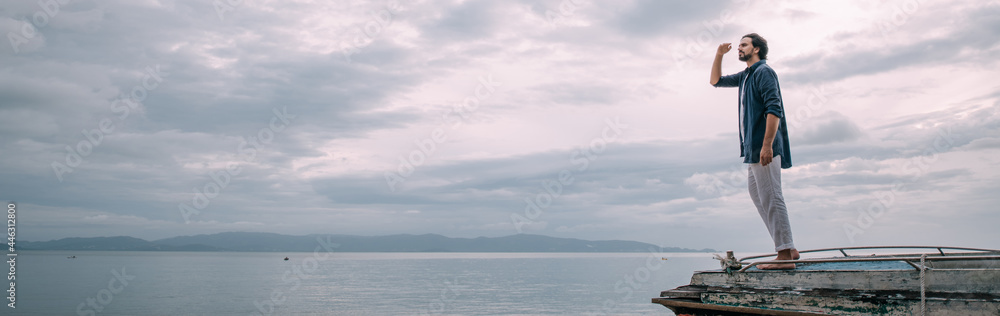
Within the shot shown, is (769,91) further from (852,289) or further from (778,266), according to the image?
(852,289)

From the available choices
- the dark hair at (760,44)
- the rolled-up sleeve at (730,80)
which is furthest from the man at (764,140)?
the rolled-up sleeve at (730,80)

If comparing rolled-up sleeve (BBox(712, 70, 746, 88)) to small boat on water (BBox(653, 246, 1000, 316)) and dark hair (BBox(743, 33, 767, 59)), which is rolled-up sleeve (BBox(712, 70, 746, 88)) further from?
small boat on water (BBox(653, 246, 1000, 316))

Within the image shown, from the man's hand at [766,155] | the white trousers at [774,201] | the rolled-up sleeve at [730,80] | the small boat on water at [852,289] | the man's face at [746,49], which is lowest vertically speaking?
the small boat on water at [852,289]

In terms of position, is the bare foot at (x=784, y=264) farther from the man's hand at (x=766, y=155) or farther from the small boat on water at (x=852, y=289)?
the man's hand at (x=766, y=155)

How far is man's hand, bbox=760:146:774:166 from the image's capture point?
536 centimetres

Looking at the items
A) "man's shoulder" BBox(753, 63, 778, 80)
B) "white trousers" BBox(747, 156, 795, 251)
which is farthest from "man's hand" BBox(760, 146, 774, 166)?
"man's shoulder" BBox(753, 63, 778, 80)

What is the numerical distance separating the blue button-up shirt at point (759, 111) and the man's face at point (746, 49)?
12 cm

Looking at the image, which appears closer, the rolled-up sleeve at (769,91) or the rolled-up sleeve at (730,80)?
the rolled-up sleeve at (769,91)

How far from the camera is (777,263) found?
17.5 feet

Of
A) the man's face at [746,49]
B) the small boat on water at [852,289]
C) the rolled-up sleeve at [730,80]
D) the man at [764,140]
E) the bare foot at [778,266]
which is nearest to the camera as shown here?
the small boat on water at [852,289]

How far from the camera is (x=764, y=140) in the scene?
543 cm

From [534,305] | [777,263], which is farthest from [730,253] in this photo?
[534,305]

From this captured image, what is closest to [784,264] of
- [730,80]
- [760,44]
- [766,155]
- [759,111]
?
[766,155]

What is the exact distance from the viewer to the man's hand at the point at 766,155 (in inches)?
211
